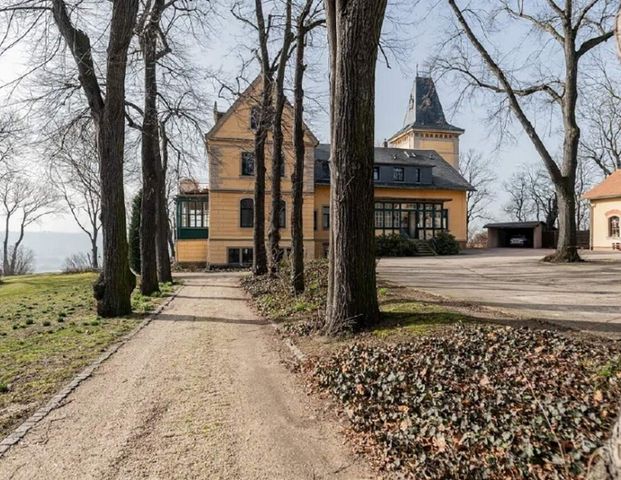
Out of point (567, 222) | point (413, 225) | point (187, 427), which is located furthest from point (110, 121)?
point (413, 225)

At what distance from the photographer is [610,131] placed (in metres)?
40.6

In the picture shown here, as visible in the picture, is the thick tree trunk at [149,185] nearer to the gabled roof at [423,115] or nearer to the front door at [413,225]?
the front door at [413,225]

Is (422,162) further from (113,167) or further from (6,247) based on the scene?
(6,247)

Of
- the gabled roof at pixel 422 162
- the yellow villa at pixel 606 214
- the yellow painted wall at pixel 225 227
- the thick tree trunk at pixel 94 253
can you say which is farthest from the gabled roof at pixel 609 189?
the thick tree trunk at pixel 94 253

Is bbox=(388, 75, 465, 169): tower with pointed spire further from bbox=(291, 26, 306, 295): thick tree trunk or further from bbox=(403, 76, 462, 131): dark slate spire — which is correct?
bbox=(291, 26, 306, 295): thick tree trunk

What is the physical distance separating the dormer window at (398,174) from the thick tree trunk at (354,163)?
27408mm

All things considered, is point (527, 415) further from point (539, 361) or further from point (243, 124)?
point (243, 124)

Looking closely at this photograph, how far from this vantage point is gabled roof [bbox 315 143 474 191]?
110 ft

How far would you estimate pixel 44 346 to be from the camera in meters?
7.04

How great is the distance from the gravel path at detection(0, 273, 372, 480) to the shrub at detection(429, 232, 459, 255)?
2574 cm

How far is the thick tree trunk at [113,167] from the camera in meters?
9.95

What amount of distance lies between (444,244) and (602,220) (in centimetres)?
1197

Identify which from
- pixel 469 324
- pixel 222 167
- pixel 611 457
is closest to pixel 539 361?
pixel 469 324

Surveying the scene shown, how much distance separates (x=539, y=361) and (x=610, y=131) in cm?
4610
